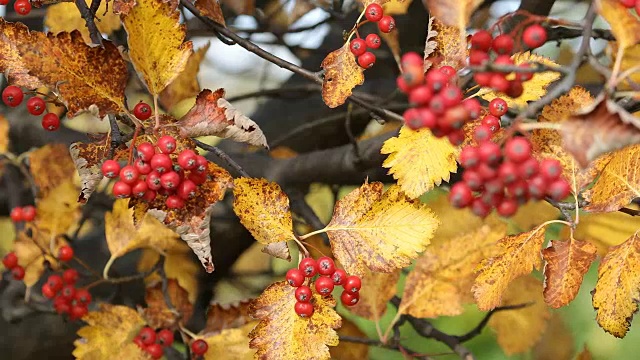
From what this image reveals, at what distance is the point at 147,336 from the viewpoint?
3.94 ft

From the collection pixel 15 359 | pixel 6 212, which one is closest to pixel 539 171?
pixel 15 359

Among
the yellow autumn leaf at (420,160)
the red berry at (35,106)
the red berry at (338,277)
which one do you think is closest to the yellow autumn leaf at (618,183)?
the yellow autumn leaf at (420,160)

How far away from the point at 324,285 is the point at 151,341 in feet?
1.64

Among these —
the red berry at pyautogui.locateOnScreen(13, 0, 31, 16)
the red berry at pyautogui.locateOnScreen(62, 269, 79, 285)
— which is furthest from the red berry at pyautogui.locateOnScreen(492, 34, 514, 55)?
the red berry at pyautogui.locateOnScreen(62, 269, 79, 285)

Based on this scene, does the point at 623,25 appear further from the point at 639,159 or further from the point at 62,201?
the point at 62,201

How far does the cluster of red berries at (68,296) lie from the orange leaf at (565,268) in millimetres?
883

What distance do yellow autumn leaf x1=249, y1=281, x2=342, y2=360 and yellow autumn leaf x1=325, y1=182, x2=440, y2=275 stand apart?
2.5 inches

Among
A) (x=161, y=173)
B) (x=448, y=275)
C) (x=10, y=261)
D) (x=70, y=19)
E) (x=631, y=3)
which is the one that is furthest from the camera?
(x=10, y=261)

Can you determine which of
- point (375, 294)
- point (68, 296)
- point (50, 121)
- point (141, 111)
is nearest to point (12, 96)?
point (50, 121)

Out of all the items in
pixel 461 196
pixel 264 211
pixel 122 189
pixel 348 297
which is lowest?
pixel 348 297

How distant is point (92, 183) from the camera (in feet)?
2.42

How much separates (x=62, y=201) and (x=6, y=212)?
0.55m

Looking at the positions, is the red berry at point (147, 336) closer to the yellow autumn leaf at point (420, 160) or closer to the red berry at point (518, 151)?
the yellow autumn leaf at point (420, 160)

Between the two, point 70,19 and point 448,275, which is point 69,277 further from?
point 448,275
